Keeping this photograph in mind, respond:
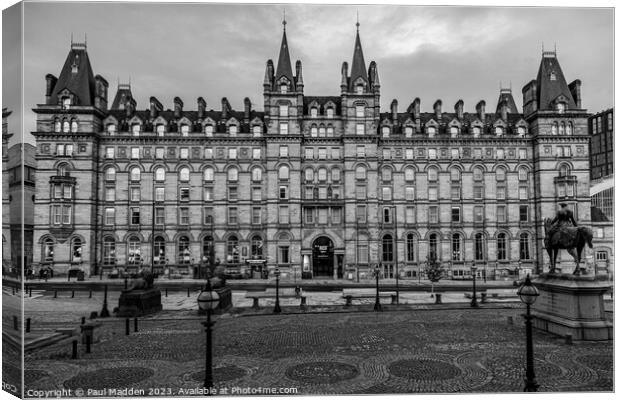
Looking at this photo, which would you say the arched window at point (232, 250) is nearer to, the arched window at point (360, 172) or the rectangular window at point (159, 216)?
the rectangular window at point (159, 216)

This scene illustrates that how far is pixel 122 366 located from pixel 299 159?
120 ft

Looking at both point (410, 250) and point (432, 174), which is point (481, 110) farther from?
point (410, 250)

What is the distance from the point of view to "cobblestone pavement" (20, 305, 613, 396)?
1070cm

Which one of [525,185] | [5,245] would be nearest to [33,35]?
[5,245]

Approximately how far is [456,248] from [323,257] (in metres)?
16.0

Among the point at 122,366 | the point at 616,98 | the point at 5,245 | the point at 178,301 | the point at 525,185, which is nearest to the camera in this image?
the point at 5,245

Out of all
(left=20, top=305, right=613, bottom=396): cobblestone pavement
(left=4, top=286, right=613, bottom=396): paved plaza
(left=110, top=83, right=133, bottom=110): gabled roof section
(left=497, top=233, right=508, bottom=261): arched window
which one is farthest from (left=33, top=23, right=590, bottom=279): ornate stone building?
(left=20, top=305, right=613, bottom=396): cobblestone pavement

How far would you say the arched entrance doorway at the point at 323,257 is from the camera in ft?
153

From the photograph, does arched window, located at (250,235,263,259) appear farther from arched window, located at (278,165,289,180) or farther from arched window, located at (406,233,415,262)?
arched window, located at (406,233,415,262)

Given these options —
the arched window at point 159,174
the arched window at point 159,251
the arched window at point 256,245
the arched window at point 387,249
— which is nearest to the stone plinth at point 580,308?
the arched window at point 387,249

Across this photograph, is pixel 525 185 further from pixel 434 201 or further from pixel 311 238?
pixel 311 238

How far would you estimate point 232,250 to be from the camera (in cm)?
4769

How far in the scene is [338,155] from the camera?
156 ft

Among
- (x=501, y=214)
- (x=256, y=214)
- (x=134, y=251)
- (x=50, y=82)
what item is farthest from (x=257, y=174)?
(x=50, y=82)
